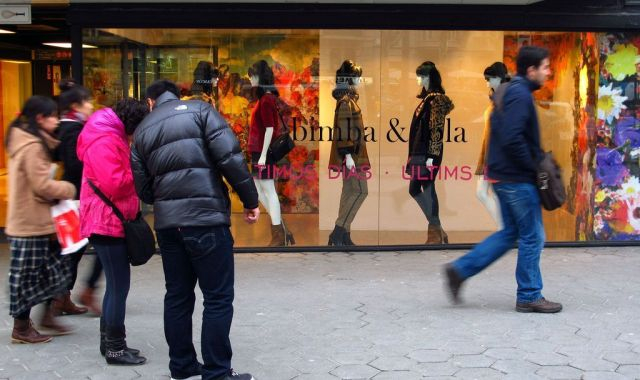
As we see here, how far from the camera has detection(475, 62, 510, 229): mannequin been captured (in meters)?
8.77

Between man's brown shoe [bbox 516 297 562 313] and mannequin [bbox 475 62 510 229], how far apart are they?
101 inches

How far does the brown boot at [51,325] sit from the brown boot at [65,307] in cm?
33

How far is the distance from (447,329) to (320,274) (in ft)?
6.89

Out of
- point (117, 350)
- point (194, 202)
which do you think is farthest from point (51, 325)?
point (194, 202)

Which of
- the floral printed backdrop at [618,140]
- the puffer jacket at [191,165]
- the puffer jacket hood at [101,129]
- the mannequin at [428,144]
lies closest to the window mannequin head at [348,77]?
the mannequin at [428,144]

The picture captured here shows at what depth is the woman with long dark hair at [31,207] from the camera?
5.39m

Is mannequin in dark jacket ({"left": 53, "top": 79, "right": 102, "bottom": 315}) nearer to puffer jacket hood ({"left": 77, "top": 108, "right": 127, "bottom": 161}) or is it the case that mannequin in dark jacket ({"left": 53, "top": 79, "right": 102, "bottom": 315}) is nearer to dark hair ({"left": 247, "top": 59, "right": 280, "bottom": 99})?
puffer jacket hood ({"left": 77, "top": 108, "right": 127, "bottom": 161})

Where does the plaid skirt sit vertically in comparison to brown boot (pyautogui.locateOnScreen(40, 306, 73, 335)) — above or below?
above

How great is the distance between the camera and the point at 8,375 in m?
5.04

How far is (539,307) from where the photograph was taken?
20.3ft

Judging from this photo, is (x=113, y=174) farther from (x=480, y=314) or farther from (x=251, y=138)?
(x=251, y=138)

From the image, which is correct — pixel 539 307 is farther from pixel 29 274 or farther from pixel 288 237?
pixel 29 274

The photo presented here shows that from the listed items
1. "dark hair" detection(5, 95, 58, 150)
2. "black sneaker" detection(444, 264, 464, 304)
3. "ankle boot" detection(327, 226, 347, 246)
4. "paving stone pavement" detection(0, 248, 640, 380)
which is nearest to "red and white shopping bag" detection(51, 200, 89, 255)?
"dark hair" detection(5, 95, 58, 150)

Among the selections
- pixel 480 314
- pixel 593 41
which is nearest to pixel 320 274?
pixel 480 314
